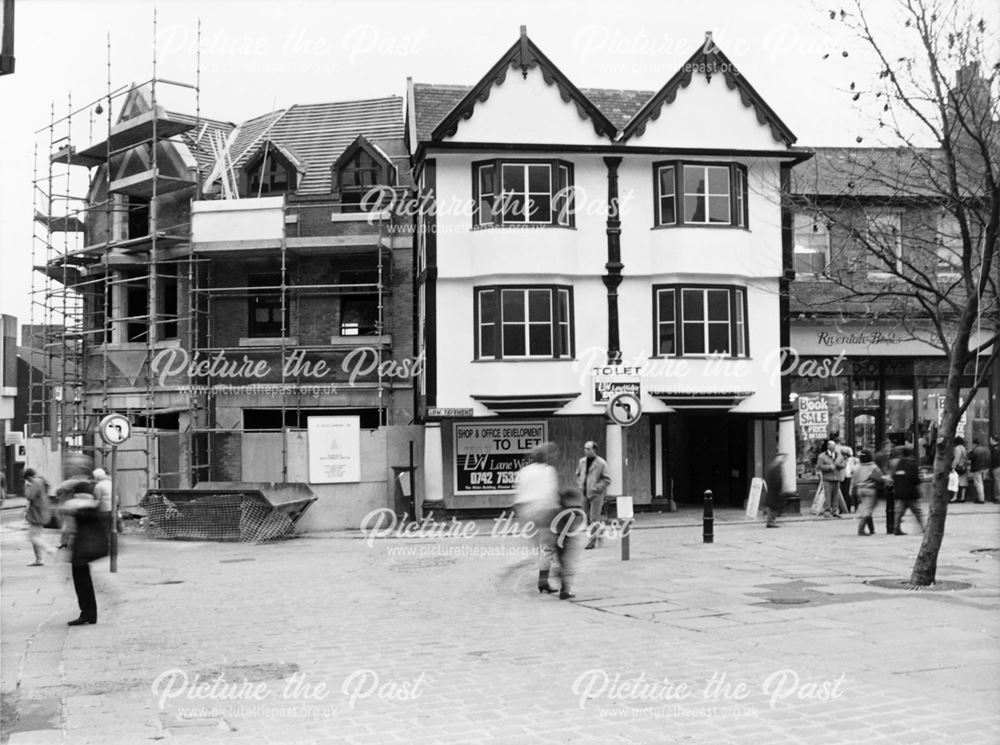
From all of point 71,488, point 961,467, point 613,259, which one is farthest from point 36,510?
point 961,467

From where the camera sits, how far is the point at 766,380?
27.0 m

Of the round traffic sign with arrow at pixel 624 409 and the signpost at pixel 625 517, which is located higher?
the round traffic sign with arrow at pixel 624 409

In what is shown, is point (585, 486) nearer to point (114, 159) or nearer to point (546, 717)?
point (546, 717)

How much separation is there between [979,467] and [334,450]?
52.8ft

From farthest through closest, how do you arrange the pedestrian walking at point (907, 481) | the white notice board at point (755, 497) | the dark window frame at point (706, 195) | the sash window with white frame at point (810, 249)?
the sash window with white frame at point (810, 249), the dark window frame at point (706, 195), the white notice board at point (755, 497), the pedestrian walking at point (907, 481)

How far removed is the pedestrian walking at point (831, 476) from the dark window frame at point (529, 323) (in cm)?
620

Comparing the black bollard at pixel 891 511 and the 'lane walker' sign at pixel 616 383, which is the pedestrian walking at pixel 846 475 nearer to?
the black bollard at pixel 891 511

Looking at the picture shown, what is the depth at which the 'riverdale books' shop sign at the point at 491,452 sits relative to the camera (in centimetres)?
2648

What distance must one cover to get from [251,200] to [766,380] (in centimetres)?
1336

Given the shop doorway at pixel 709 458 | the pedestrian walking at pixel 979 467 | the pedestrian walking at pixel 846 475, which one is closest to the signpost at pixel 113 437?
the shop doorway at pixel 709 458

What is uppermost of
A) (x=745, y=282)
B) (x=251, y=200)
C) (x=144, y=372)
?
(x=251, y=200)

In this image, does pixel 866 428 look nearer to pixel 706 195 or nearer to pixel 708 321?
pixel 708 321

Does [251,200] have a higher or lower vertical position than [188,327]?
higher

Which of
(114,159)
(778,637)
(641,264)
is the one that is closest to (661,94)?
(641,264)
